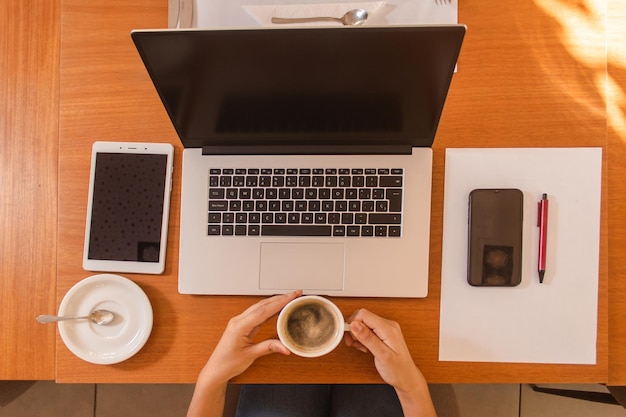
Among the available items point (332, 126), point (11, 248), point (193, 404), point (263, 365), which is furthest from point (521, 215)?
point (11, 248)

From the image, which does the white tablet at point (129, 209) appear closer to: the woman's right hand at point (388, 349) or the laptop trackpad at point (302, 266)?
the laptop trackpad at point (302, 266)

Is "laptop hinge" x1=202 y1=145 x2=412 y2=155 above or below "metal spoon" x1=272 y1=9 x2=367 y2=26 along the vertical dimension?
below

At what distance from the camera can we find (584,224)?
2.30 feet

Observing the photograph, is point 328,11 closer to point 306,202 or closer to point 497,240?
point 306,202

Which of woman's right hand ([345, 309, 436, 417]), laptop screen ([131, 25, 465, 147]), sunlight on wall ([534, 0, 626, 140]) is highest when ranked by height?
sunlight on wall ([534, 0, 626, 140])

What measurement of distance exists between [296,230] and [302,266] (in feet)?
0.19

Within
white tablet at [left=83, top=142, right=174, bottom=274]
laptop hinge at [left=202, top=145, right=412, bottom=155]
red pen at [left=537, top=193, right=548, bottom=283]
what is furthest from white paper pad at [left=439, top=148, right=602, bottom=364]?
white tablet at [left=83, top=142, right=174, bottom=274]

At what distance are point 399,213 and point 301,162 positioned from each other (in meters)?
0.18

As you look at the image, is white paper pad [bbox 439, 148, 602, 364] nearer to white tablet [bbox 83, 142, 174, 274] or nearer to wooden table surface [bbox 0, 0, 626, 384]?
wooden table surface [bbox 0, 0, 626, 384]

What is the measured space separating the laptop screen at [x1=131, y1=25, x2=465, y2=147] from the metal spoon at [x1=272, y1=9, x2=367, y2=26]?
181 mm

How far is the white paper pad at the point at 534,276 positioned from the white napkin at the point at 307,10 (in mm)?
309

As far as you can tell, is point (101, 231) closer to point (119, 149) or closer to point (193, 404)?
point (119, 149)

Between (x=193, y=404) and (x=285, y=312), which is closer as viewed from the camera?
(x=285, y=312)

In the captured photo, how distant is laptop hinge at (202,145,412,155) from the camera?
→ 0.70 metres
